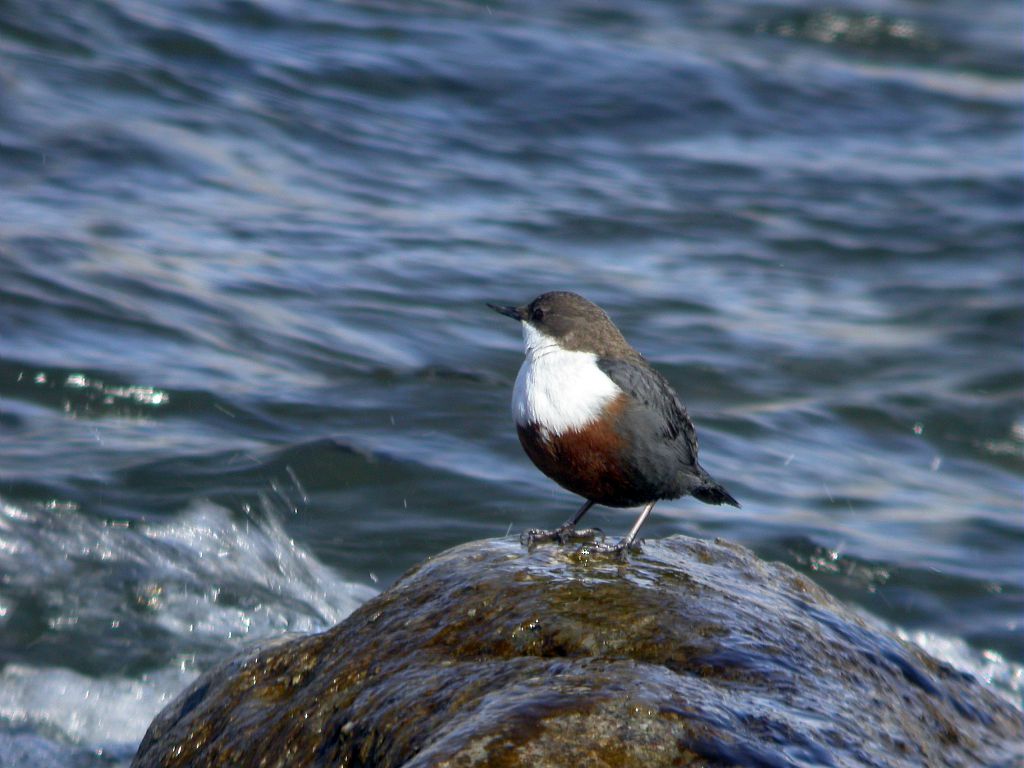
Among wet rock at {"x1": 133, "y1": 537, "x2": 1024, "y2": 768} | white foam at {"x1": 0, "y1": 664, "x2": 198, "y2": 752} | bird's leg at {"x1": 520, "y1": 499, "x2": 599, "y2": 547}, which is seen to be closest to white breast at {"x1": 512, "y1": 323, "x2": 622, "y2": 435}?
bird's leg at {"x1": 520, "y1": 499, "x2": 599, "y2": 547}

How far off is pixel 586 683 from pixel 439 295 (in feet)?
25.2

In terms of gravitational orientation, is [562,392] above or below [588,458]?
above

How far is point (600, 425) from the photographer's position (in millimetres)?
4219

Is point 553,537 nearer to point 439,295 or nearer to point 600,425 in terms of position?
point 600,425

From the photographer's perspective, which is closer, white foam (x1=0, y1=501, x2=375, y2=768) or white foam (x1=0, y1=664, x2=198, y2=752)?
white foam (x1=0, y1=664, x2=198, y2=752)

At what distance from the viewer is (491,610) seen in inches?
139

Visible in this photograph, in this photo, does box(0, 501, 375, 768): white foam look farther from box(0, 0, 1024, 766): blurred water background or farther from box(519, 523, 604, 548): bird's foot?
box(519, 523, 604, 548): bird's foot

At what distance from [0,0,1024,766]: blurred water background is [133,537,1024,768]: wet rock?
1930 millimetres

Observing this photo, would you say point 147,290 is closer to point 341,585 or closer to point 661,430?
point 341,585

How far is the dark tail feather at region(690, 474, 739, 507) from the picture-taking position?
178 inches

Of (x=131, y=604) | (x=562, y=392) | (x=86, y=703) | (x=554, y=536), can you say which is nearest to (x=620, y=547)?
(x=554, y=536)

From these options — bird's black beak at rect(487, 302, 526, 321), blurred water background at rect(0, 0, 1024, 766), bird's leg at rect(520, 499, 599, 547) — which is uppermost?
bird's black beak at rect(487, 302, 526, 321)

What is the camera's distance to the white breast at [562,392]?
4215mm

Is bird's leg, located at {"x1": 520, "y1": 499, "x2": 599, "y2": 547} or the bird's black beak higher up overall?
the bird's black beak
